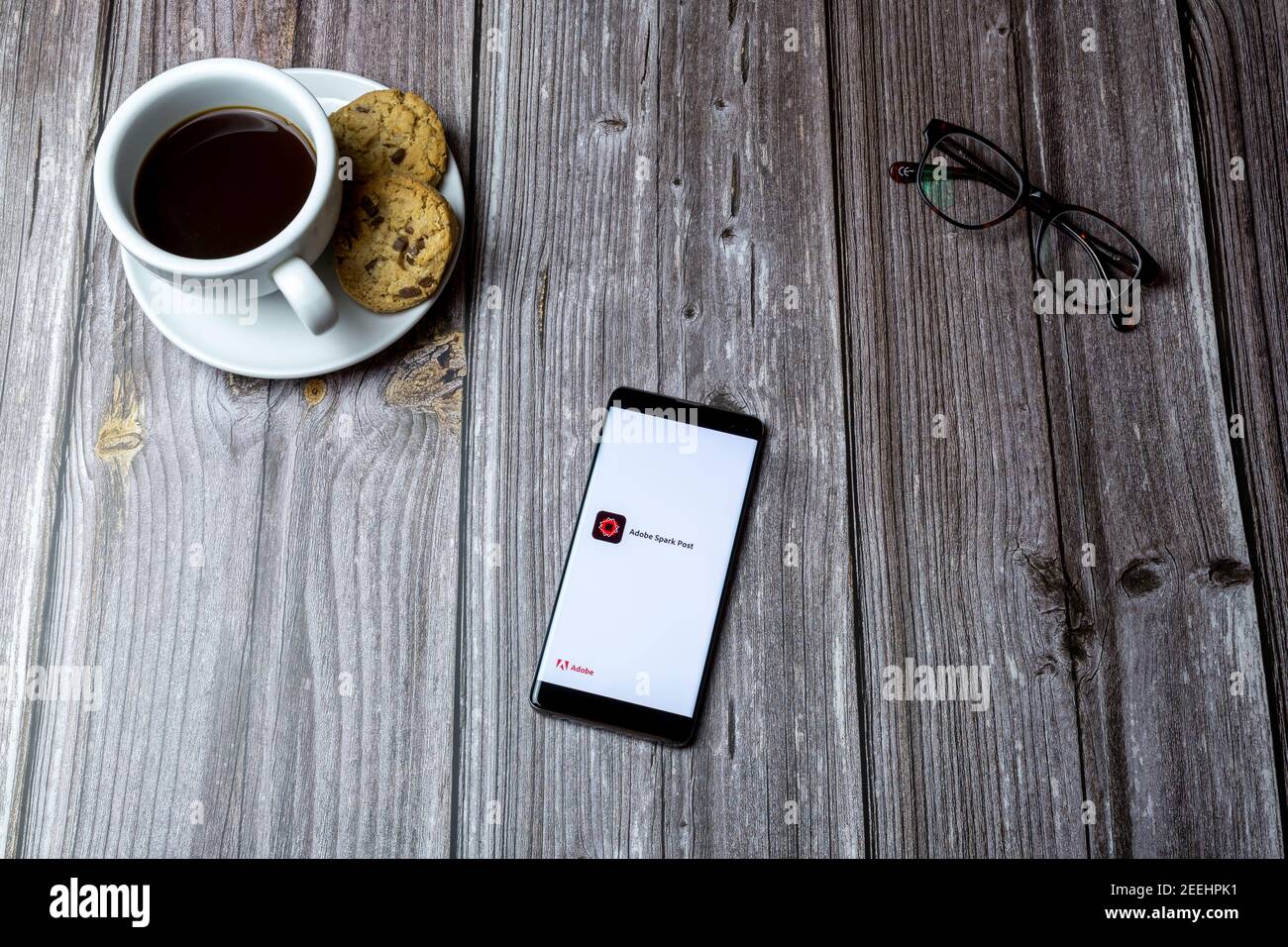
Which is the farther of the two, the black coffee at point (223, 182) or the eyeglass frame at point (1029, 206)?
the eyeglass frame at point (1029, 206)

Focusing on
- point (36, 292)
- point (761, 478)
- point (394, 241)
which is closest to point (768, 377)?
point (761, 478)

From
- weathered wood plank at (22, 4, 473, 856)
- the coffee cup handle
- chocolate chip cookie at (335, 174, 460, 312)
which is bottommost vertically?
weathered wood plank at (22, 4, 473, 856)

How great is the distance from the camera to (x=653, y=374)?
79 centimetres

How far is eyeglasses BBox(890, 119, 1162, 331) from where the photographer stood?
804mm

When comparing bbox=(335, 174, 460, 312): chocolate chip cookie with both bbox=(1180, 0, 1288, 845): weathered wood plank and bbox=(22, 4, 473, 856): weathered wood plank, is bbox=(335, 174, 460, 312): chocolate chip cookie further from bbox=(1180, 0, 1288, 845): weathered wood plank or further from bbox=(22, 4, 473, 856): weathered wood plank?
bbox=(1180, 0, 1288, 845): weathered wood plank

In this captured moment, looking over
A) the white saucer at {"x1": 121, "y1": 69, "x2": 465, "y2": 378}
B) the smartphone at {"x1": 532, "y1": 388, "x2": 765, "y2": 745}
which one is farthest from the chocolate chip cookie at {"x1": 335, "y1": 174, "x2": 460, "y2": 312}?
the smartphone at {"x1": 532, "y1": 388, "x2": 765, "y2": 745}

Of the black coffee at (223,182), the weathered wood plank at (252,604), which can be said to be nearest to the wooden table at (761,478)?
the weathered wood plank at (252,604)

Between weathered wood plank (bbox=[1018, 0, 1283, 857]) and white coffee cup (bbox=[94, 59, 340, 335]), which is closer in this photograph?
white coffee cup (bbox=[94, 59, 340, 335])

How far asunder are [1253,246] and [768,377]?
47cm

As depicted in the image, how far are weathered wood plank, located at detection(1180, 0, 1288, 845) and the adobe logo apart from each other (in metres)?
0.55

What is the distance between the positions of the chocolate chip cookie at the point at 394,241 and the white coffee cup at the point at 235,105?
3 cm

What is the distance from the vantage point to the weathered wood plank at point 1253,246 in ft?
2.57

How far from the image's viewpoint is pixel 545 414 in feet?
2.56

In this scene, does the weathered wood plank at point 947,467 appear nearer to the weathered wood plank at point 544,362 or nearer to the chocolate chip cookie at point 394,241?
the weathered wood plank at point 544,362
